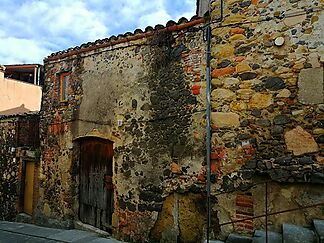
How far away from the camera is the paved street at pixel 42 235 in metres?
5.94

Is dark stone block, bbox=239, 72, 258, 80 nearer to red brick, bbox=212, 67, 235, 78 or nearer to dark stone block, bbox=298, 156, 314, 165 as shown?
red brick, bbox=212, 67, 235, 78

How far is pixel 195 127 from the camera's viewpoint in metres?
5.08

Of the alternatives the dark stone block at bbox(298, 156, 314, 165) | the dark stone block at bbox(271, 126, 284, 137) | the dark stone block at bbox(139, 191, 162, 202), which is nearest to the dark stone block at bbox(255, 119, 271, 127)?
the dark stone block at bbox(271, 126, 284, 137)

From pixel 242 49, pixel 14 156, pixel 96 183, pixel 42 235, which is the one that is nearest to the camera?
pixel 242 49

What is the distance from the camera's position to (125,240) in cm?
573

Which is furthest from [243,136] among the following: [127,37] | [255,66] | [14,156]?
[14,156]

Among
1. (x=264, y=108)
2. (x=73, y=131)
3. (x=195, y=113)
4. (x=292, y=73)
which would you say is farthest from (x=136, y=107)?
(x=292, y=73)

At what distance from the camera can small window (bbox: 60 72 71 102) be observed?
7.23 meters

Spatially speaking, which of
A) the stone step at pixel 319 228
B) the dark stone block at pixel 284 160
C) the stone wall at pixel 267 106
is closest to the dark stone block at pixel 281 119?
the stone wall at pixel 267 106

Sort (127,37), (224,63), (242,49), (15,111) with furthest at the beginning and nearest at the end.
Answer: (15,111), (127,37), (224,63), (242,49)

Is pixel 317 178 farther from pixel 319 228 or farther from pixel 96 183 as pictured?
pixel 96 183

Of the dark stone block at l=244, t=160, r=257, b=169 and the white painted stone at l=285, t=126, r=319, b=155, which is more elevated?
the white painted stone at l=285, t=126, r=319, b=155

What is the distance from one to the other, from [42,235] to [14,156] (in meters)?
2.91

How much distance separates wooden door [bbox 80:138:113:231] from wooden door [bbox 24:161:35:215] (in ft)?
6.51
